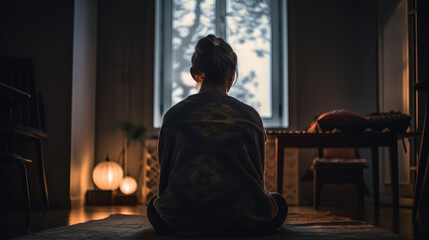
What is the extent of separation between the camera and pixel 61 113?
4.09 meters

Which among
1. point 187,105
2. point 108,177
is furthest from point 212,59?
point 108,177

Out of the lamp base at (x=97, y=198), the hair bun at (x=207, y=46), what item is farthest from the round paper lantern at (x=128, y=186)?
the hair bun at (x=207, y=46)

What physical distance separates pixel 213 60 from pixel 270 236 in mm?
734

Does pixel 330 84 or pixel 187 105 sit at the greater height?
pixel 330 84

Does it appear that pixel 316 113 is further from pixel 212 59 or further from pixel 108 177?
pixel 212 59

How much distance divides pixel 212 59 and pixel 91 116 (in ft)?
10.9

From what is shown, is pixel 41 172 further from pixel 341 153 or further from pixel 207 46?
pixel 341 153

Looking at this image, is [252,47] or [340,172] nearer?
[340,172]

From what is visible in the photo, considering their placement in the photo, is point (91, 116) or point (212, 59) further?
point (91, 116)

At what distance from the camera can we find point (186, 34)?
5.26 metres

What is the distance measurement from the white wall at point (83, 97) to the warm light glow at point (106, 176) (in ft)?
0.40

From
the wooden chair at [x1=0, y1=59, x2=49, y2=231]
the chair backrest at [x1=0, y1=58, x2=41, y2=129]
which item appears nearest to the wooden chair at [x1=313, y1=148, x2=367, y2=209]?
the wooden chair at [x1=0, y1=59, x2=49, y2=231]

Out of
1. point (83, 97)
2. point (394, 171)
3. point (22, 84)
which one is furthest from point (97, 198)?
point (394, 171)

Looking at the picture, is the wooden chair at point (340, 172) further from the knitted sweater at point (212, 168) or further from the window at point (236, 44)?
the knitted sweater at point (212, 168)
